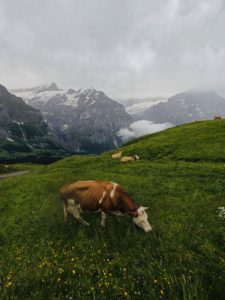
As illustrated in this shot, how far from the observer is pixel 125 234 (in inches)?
585

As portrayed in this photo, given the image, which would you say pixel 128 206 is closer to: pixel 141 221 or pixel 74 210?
pixel 141 221

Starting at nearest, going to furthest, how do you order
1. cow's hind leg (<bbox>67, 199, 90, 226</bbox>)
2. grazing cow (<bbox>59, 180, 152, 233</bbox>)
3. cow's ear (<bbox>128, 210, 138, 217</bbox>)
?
cow's ear (<bbox>128, 210, 138, 217</bbox>) → grazing cow (<bbox>59, 180, 152, 233</bbox>) → cow's hind leg (<bbox>67, 199, 90, 226</bbox>)

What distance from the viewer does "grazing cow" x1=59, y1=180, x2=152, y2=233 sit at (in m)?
15.9

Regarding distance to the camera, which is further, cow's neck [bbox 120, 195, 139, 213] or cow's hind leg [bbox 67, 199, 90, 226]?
cow's hind leg [bbox 67, 199, 90, 226]

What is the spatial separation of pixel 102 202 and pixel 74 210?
2.33m

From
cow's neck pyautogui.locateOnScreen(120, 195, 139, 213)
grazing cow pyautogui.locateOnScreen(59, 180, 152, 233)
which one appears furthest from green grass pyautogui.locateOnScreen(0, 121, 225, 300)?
cow's neck pyautogui.locateOnScreen(120, 195, 139, 213)

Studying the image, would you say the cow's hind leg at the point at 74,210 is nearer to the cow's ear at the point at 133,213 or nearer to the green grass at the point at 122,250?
the green grass at the point at 122,250

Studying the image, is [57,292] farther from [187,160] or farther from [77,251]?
[187,160]

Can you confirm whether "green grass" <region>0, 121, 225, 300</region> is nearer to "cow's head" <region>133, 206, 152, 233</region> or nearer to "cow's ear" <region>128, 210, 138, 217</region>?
"cow's head" <region>133, 206, 152, 233</region>

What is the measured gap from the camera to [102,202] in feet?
53.6

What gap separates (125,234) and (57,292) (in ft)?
18.4

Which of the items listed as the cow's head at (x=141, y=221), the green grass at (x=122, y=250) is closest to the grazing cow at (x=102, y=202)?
the cow's head at (x=141, y=221)

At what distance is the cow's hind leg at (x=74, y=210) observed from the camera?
55.3ft

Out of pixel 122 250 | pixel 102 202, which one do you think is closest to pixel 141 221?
pixel 122 250
